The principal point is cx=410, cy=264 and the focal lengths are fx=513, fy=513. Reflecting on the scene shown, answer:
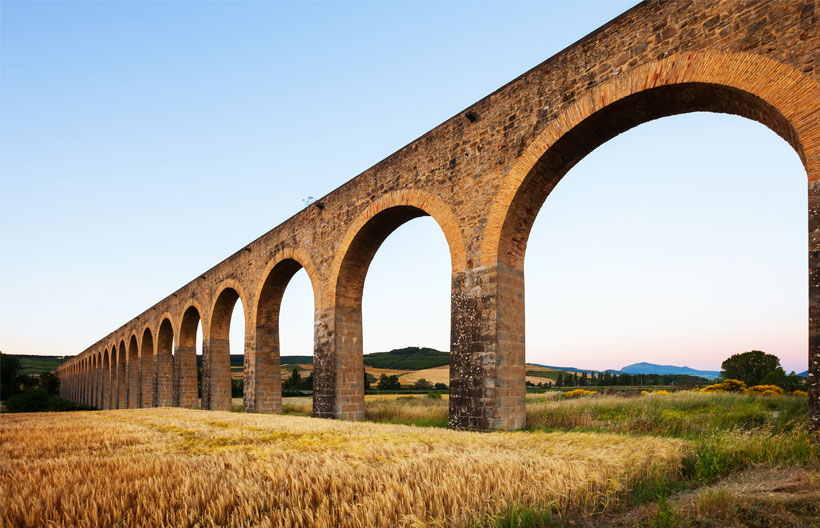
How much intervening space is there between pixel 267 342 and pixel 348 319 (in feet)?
17.4

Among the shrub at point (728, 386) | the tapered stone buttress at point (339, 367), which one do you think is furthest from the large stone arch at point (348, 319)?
the shrub at point (728, 386)

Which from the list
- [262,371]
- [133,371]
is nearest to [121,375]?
[133,371]

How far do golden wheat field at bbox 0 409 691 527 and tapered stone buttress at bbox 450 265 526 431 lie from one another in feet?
7.14

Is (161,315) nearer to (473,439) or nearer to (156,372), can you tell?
(156,372)

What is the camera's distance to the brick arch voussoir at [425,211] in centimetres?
987

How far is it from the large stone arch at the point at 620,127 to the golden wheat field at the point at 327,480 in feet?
8.67

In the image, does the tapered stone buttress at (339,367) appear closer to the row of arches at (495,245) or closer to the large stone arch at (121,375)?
the row of arches at (495,245)

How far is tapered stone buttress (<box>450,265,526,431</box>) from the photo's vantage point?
345 inches

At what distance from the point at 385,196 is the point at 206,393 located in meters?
13.0

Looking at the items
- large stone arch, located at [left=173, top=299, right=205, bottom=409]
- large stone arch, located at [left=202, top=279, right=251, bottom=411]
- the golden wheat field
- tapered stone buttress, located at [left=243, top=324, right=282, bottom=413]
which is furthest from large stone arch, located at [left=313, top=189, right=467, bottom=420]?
large stone arch, located at [left=173, top=299, right=205, bottom=409]

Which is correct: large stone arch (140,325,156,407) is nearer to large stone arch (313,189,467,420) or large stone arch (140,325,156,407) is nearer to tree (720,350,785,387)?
large stone arch (313,189,467,420)

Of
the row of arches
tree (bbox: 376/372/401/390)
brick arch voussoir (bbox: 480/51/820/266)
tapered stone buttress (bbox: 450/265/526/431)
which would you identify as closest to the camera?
brick arch voussoir (bbox: 480/51/820/266)

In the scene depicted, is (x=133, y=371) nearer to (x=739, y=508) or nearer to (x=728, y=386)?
(x=728, y=386)

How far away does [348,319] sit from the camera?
1345 cm
